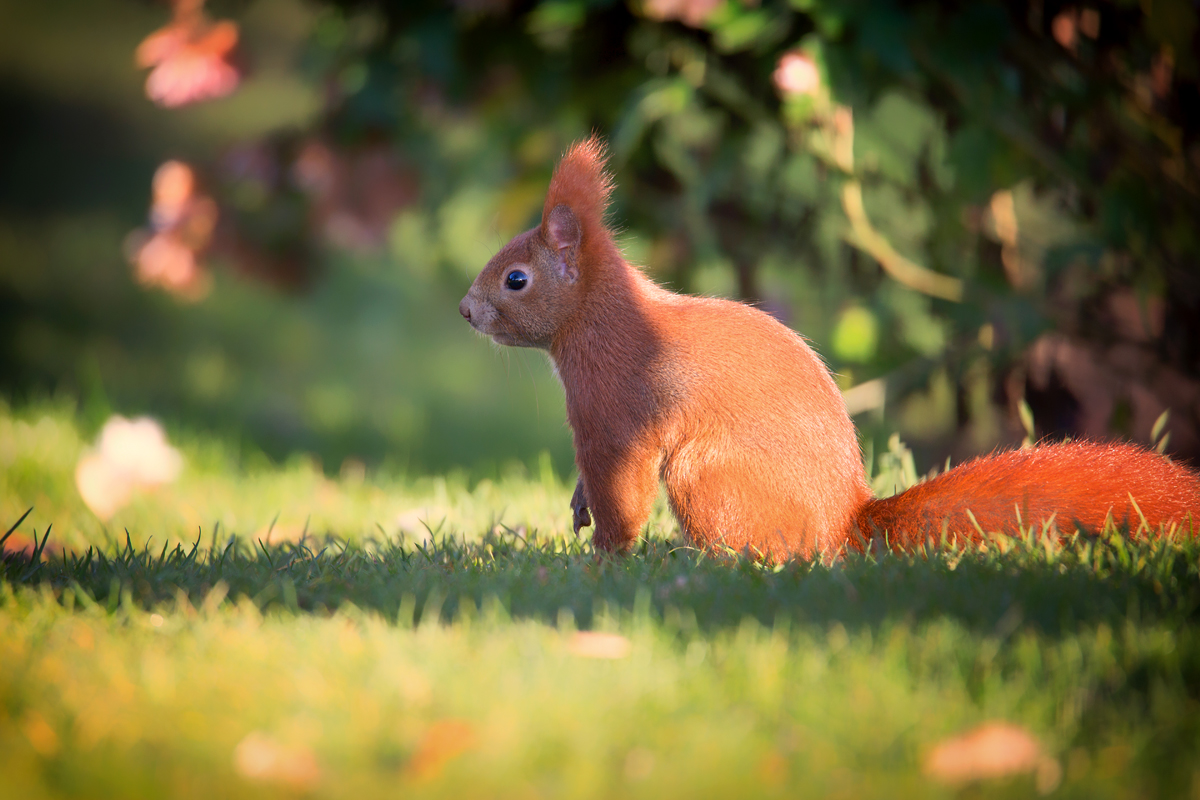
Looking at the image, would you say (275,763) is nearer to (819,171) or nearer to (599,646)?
(599,646)

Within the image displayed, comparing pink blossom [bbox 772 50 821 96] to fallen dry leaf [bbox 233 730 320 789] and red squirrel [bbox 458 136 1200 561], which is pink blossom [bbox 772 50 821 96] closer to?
red squirrel [bbox 458 136 1200 561]

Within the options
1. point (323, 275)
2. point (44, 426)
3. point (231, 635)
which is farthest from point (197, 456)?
point (231, 635)

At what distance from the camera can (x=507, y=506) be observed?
11.8ft

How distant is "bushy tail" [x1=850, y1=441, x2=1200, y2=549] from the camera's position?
8.09ft

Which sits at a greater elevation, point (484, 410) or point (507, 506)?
point (484, 410)

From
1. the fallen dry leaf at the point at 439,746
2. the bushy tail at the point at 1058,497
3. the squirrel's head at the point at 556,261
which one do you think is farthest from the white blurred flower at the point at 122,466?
the bushy tail at the point at 1058,497

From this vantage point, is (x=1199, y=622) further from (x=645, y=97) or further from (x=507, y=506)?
(x=645, y=97)

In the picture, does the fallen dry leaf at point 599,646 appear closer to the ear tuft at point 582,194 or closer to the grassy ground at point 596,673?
the grassy ground at point 596,673

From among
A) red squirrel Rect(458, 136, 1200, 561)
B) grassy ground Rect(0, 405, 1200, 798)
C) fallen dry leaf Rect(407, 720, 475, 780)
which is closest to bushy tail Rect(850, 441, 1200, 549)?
red squirrel Rect(458, 136, 1200, 561)

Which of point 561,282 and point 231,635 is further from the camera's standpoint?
point 561,282

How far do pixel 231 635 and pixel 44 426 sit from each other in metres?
3.44

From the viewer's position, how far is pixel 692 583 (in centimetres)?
230

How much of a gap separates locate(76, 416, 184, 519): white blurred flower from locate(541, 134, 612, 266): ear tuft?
237 centimetres

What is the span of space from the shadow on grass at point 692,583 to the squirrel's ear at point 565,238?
31.8 inches
